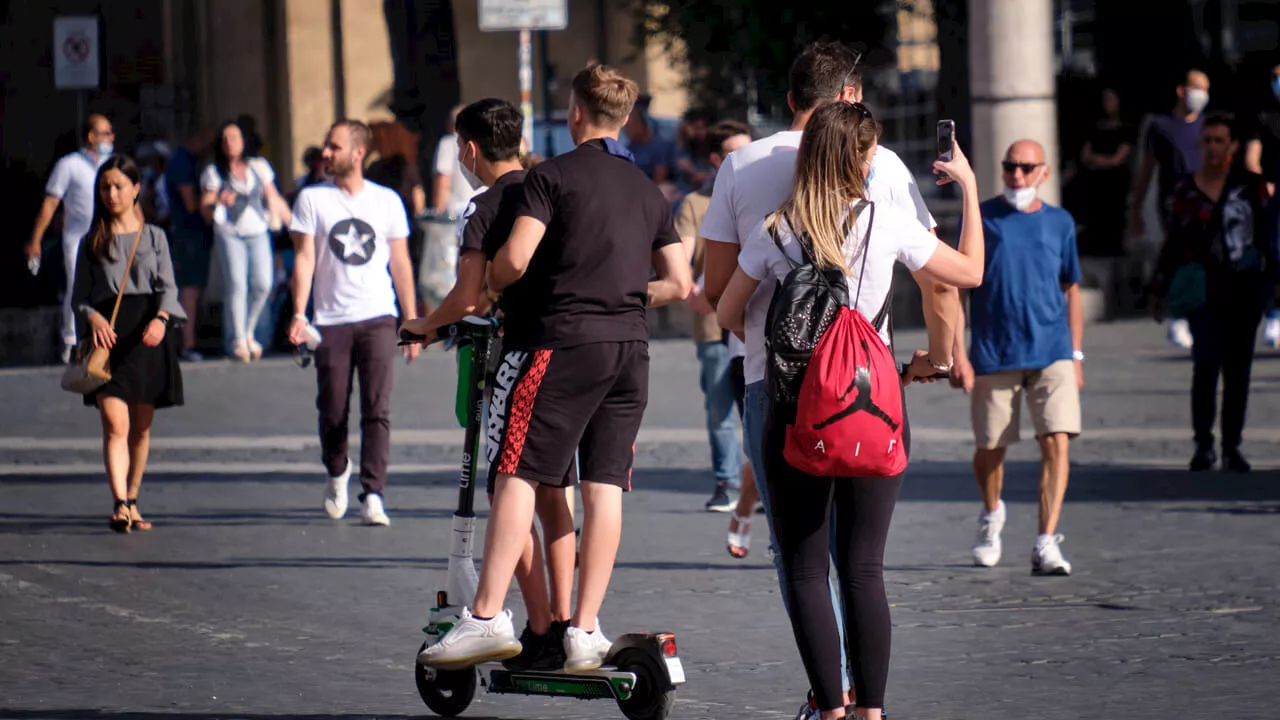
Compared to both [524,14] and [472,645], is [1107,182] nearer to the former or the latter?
[524,14]

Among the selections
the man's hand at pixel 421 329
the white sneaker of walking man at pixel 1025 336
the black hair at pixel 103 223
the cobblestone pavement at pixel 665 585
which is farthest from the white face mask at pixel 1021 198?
the black hair at pixel 103 223

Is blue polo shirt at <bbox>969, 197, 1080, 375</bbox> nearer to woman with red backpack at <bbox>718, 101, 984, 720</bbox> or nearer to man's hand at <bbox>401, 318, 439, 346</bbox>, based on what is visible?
man's hand at <bbox>401, 318, 439, 346</bbox>

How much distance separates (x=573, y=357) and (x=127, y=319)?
4781 mm

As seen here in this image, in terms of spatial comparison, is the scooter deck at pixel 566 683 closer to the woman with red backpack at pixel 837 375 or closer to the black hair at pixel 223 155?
the woman with red backpack at pixel 837 375

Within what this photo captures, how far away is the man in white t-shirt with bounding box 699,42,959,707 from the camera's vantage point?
19.4 ft

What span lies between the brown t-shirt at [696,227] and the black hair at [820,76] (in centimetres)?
441

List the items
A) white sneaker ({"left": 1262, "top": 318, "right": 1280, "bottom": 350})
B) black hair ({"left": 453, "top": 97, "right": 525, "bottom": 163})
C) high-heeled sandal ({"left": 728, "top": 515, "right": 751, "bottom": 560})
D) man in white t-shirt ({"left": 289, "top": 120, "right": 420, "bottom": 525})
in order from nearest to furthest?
black hair ({"left": 453, "top": 97, "right": 525, "bottom": 163})
high-heeled sandal ({"left": 728, "top": 515, "right": 751, "bottom": 560})
man in white t-shirt ({"left": 289, "top": 120, "right": 420, "bottom": 525})
white sneaker ({"left": 1262, "top": 318, "right": 1280, "bottom": 350})

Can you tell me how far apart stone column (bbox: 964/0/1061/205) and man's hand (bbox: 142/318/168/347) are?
8.92 meters

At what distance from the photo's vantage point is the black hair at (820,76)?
6.05 meters

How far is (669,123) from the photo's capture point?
77.3 ft

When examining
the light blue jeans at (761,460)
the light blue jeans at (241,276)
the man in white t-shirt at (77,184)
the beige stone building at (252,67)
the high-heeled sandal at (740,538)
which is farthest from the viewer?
the beige stone building at (252,67)

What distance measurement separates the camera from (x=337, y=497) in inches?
426

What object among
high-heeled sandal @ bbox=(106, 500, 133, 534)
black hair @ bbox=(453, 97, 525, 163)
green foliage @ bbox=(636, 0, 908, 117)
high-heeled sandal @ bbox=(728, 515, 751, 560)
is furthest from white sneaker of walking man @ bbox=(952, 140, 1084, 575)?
green foliage @ bbox=(636, 0, 908, 117)

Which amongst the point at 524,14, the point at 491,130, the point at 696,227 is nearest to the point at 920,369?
the point at 491,130
